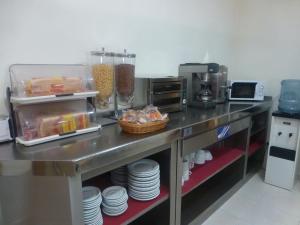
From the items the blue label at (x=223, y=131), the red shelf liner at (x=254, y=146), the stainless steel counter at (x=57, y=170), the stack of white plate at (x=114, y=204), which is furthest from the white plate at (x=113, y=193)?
the red shelf liner at (x=254, y=146)

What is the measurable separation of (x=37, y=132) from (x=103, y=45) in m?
0.77

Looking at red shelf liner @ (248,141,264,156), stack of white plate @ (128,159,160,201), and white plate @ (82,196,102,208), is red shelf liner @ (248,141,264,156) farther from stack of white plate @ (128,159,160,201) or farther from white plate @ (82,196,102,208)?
white plate @ (82,196,102,208)

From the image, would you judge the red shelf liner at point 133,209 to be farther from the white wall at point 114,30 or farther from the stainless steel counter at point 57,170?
the white wall at point 114,30

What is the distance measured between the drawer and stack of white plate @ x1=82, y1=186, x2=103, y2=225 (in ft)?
6.63

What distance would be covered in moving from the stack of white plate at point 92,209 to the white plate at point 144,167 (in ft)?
0.87

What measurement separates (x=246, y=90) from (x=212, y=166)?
3.39 feet

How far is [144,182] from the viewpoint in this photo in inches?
54.4

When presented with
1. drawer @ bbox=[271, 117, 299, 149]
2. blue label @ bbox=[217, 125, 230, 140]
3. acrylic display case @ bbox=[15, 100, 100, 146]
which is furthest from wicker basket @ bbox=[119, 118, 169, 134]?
drawer @ bbox=[271, 117, 299, 149]

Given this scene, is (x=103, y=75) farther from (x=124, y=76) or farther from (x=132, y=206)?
(x=132, y=206)

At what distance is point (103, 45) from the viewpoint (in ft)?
5.36

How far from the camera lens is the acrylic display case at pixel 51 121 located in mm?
1160

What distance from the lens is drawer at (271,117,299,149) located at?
2369 mm

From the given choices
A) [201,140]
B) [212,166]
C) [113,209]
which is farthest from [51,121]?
[212,166]

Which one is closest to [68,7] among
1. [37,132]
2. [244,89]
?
[37,132]
